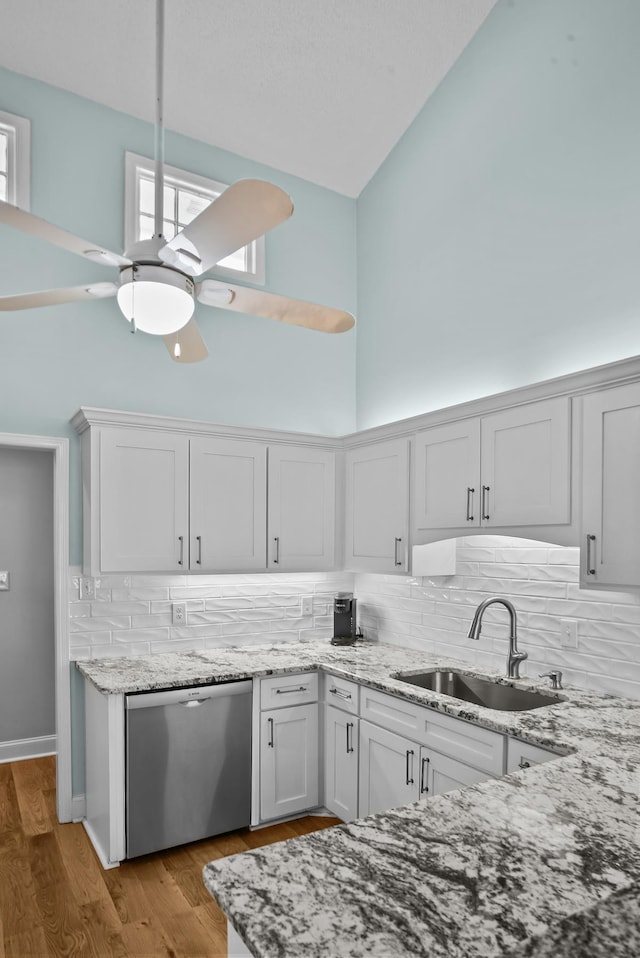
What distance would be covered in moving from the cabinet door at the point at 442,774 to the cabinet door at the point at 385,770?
0.04 meters

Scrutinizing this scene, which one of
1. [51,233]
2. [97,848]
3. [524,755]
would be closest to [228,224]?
[51,233]

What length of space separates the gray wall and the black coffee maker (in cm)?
195

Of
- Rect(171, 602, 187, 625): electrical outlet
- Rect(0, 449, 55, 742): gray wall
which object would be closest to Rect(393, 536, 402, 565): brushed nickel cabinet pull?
Rect(171, 602, 187, 625): electrical outlet

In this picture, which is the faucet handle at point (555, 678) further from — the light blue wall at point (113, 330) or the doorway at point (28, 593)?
the doorway at point (28, 593)

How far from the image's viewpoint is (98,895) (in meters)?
2.58

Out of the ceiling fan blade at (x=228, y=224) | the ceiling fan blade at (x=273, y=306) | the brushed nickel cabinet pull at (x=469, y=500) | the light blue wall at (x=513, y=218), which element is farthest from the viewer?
the brushed nickel cabinet pull at (x=469, y=500)

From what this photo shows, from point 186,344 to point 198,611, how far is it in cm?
180

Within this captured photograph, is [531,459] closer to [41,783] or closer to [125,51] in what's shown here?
[125,51]

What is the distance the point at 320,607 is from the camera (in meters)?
4.12

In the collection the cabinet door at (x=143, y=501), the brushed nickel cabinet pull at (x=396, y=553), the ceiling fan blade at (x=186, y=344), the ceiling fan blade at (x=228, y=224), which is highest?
the ceiling fan blade at (x=228, y=224)

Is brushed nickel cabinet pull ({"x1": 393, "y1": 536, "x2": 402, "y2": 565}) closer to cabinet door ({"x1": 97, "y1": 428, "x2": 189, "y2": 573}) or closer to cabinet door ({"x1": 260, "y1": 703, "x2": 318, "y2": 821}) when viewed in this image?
cabinet door ({"x1": 260, "y1": 703, "x2": 318, "y2": 821})

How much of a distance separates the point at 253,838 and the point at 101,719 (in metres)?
0.99

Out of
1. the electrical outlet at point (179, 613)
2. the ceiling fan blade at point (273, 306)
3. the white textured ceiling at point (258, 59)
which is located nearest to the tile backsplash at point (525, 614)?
the electrical outlet at point (179, 613)

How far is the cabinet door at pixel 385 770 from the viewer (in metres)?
2.66
